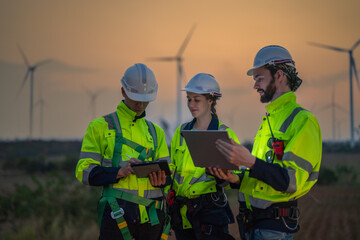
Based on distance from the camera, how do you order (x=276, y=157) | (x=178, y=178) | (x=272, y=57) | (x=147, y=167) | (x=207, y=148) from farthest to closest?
(x=178, y=178), (x=147, y=167), (x=272, y=57), (x=276, y=157), (x=207, y=148)

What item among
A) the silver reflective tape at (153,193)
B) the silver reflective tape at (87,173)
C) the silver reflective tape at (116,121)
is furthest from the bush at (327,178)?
the silver reflective tape at (87,173)

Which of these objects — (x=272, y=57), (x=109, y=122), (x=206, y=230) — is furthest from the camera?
(x=206, y=230)

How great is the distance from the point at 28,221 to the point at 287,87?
13.9m

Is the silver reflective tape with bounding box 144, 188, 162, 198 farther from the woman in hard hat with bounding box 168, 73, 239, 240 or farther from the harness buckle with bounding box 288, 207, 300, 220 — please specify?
the harness buckle with bounding box 288, 207, 300, 220

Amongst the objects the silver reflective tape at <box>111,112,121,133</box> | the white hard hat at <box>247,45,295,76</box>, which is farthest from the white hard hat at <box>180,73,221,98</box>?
the white hard hat at <box>247,45,295,76</box>

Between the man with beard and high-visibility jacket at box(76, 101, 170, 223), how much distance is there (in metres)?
1.15

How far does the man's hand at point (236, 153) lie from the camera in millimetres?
4766

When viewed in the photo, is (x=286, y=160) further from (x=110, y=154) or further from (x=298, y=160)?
(x=110, y=154)

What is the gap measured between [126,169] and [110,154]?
0.42m

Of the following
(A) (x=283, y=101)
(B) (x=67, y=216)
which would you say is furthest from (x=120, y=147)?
(B) (x=67, y=216)

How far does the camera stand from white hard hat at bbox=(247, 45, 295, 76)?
5562 mm

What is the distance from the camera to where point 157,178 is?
19.9ft

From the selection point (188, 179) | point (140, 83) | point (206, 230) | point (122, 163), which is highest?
point (140, 83)

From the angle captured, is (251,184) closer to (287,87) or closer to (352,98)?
(287,87)
